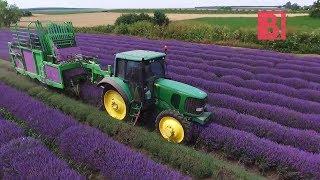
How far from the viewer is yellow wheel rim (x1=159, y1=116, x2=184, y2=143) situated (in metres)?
7.43

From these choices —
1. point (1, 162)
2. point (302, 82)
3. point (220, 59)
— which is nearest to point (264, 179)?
point (1, 162)

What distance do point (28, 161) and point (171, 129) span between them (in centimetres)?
297

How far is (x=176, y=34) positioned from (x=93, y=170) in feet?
89.0

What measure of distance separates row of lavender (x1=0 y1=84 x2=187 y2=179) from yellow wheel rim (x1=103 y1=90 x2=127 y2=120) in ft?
4.04

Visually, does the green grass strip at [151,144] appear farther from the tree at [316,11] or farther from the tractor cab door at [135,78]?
the tree at [316,11]

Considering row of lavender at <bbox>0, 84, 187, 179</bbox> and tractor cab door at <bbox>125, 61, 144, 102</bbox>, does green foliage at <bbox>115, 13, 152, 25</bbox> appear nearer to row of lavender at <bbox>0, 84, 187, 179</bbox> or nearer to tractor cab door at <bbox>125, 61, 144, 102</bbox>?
row of lavender at <bbox>0, 84, 187, 179</bbox>

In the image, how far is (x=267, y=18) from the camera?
97.1 ft

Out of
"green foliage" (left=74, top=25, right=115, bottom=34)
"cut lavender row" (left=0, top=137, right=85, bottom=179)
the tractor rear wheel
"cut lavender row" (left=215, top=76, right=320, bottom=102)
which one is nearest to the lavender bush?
"cut lavender row" (left=0, top=137, right=85, bottom=179)

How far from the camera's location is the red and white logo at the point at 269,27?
88.0 ft

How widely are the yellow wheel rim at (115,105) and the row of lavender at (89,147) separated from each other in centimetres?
123

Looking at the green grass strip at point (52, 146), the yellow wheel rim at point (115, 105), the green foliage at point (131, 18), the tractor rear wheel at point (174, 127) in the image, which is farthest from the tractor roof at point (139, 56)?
the green foliage at point (131, 18)

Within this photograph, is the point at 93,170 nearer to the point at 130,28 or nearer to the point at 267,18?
the point at 267,18

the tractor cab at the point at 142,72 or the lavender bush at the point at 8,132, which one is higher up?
the tractor cab at the point at 142,72

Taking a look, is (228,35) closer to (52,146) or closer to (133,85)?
(133,85)
